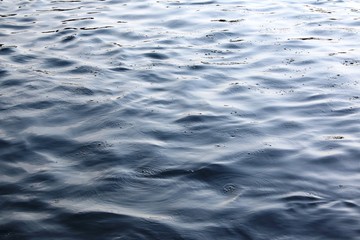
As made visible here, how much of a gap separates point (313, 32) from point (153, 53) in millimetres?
2680

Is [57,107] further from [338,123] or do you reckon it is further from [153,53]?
[338,123]

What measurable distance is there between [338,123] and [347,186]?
1.35 meters

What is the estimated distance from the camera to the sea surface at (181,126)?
169 inches

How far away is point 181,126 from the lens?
5.84 metres

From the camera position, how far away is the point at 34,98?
655 cm

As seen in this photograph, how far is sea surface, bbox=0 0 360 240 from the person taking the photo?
4.28 meters

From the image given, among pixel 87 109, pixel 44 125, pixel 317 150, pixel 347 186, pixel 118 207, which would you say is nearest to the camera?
pixel 118 207

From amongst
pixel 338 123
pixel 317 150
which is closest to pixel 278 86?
pixel 338 123

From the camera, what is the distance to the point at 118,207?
14.4ft

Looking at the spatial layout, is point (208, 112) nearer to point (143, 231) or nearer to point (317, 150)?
point (317, 150)

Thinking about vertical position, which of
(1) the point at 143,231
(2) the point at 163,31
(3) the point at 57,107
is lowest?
(1) the point at 143,231

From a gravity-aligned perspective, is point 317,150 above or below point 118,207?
above

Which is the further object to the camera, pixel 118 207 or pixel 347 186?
pixel 347 186

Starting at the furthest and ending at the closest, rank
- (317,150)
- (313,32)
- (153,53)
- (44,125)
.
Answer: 1. (313,32)
2. (153,53)
3. (44,125)
4. (317,150)
